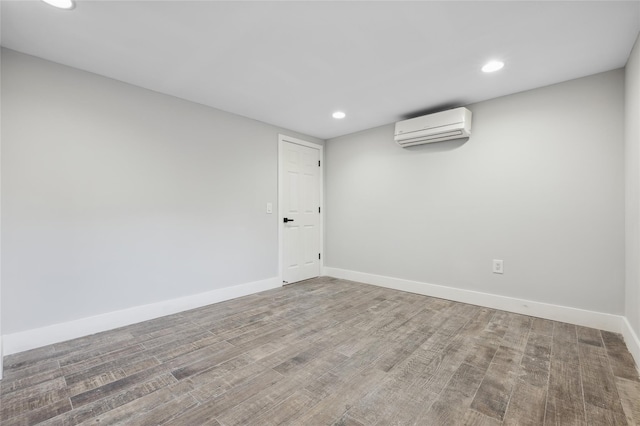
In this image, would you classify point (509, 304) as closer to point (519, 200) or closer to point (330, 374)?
point (519, 200)

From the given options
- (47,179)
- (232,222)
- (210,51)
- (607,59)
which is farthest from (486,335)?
(47,179)

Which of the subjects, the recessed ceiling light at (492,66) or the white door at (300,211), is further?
the white door at (300,211)

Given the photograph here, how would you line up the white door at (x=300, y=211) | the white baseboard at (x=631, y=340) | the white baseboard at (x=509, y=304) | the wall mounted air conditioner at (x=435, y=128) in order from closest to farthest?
1. the white baseboard at (x=631, y=340)
2. the white baseboard at (x=509, y=304)
3. the wall mounted air conditioner at (x=435, y=128)
4. the white door at (x=300, y=211)

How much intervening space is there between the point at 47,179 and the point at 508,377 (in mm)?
3774

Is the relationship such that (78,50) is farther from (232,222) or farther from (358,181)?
(358,181)

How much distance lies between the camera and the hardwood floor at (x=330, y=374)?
4.81ft

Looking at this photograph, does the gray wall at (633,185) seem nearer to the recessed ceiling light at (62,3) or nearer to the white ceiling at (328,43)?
the white ceiling at (328,43)

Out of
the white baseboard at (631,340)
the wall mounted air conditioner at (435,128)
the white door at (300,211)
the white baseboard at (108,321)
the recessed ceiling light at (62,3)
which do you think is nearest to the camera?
the recessed ceiling light at (62,3)

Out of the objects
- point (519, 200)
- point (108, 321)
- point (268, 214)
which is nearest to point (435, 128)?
point (519, 200)

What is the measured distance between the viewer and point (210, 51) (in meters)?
2.18

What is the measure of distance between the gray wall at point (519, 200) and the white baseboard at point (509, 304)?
0.06 m

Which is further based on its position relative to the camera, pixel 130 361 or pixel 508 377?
pixel 130 361

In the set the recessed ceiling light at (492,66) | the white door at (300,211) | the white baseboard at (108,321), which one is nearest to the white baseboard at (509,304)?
the white door at (300,211)

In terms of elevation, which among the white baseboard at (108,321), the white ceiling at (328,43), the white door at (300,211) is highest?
the white ceiling at (328,43)
